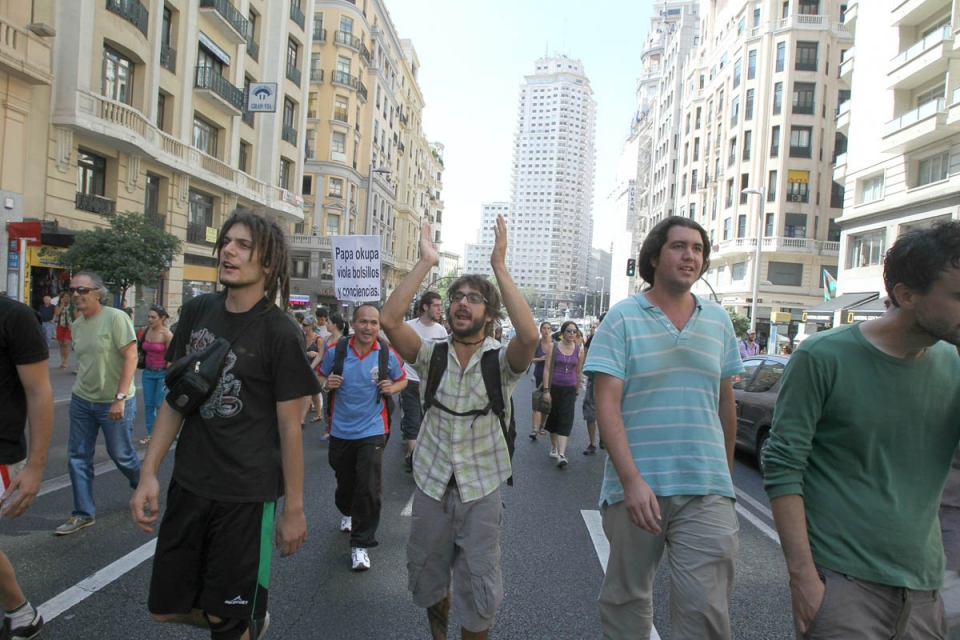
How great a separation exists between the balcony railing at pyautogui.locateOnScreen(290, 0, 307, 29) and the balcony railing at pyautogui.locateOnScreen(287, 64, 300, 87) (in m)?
2.31

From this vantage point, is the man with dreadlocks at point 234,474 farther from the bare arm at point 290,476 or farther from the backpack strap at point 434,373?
the backpack strap at point 434,373

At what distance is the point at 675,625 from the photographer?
8.10 ft

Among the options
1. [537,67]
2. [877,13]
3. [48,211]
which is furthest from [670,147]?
[537,67]

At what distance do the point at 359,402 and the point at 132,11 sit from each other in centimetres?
2122

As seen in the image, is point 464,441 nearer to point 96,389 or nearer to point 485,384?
point 485,384

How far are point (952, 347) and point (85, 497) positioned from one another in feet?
17.9

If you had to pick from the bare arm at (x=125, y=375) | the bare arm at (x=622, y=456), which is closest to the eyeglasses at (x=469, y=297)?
the bare arm at (x=622, y=456)

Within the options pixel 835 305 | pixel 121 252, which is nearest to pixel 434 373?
pixel 121 252

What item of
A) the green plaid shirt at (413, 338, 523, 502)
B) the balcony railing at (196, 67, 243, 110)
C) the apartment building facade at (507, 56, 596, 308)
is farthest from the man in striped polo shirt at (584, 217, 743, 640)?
the apartment building facade at (507, 56, 596, 308)

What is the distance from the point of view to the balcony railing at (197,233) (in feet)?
80.8

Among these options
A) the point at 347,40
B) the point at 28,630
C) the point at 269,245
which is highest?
the point at 347,40

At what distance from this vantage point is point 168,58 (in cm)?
2227

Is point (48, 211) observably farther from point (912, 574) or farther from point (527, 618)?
point (912, 574)

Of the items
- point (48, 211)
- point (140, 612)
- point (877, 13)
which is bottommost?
point (140, 612)
